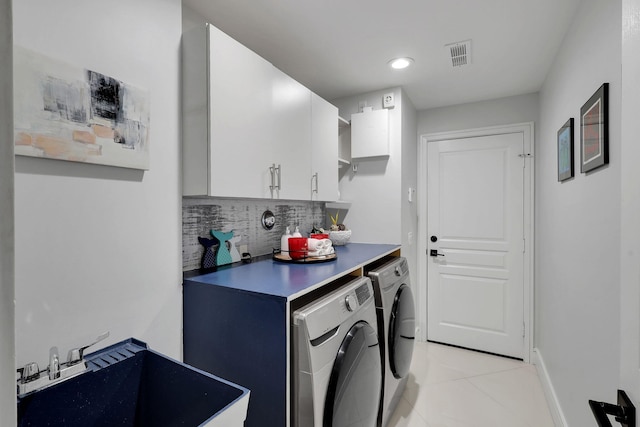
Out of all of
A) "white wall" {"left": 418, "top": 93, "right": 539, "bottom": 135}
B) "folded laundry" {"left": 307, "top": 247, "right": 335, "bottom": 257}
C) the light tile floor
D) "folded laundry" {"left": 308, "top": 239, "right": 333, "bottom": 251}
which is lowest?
the light tile floor

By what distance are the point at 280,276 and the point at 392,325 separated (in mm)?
826

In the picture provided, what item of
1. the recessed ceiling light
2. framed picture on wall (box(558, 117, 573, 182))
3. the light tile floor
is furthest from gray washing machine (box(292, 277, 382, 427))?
the recessed ceiling light

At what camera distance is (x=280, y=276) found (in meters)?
1.41

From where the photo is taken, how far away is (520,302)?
2.81 meters

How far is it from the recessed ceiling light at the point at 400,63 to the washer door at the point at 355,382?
1.75 m

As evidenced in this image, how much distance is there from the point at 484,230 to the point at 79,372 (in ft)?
10.1

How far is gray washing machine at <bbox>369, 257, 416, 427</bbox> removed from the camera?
176 centimetres

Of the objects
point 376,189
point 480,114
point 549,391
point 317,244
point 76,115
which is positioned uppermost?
→ point 480,114

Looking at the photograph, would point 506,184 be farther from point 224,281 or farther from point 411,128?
point 224,281

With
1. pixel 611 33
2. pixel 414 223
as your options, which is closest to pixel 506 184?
pixel 414 223

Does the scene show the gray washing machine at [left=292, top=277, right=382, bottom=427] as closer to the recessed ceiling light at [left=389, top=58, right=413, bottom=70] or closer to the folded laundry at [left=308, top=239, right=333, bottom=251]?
the folded laundry at [left=308, top=239, right=333, bottom=251]

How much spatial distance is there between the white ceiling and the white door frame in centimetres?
43

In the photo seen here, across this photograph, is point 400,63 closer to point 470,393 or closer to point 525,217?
point 525,217

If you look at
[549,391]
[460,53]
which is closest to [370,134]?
[460,53]
